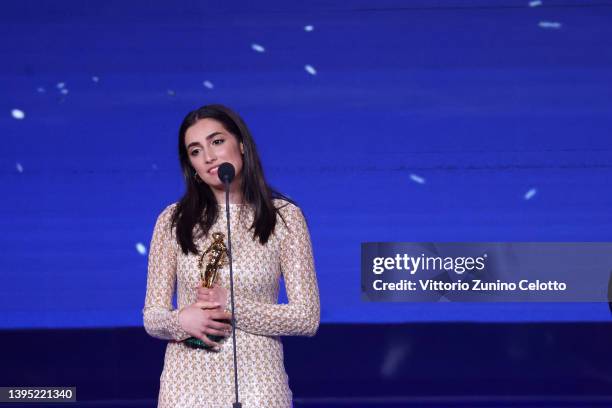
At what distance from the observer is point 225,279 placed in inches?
76.7

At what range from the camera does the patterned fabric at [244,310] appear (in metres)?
1.93

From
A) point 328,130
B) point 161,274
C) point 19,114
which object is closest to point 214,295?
point 161,274

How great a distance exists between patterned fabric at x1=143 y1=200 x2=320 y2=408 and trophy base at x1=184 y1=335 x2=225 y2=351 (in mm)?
11

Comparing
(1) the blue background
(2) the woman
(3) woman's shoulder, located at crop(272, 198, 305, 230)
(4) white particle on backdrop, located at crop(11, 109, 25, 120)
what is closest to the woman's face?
(2) the woman

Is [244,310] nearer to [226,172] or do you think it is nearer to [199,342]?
[199,342]

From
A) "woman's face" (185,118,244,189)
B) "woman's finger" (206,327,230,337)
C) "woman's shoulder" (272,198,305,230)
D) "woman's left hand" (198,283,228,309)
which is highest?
"woman's face" (185,118,244,189)

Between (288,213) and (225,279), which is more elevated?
(288,213)

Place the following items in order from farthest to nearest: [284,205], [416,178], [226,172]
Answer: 1. [416,178]
2. [284,205]
3. [226,172]

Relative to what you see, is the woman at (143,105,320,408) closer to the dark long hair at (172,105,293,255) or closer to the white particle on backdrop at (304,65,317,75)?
the dark long hair at (172,105,293,255)

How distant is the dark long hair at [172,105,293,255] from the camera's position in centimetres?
200

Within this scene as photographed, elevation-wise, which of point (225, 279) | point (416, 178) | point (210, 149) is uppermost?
point (416, 178)

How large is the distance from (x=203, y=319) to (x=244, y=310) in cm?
9

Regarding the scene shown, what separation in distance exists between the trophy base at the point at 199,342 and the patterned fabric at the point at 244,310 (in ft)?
0.03

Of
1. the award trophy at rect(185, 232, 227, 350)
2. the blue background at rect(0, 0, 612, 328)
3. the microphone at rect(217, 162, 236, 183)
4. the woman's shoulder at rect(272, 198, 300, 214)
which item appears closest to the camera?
the microphone at rect(217, 162, 236, 183)
